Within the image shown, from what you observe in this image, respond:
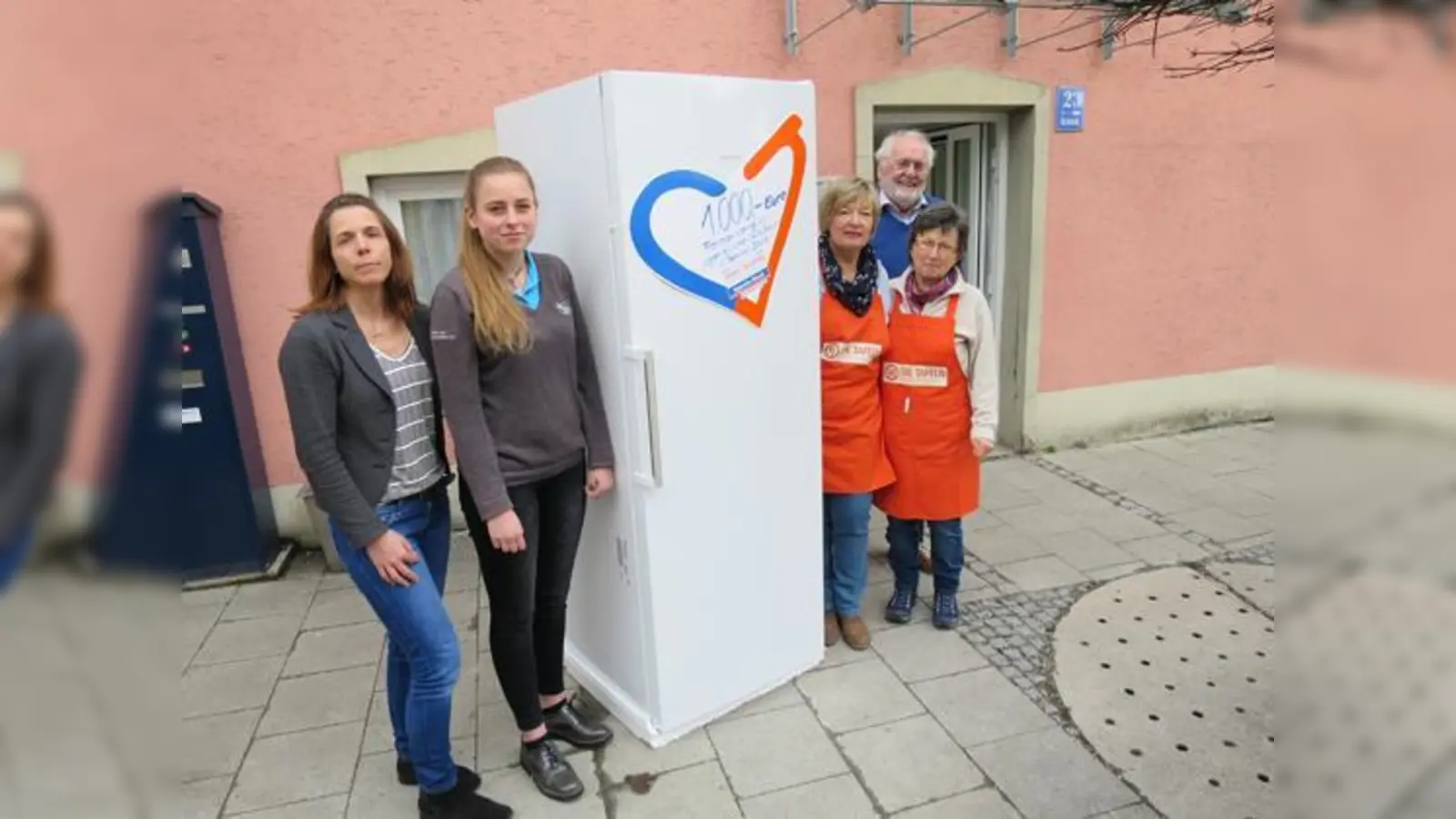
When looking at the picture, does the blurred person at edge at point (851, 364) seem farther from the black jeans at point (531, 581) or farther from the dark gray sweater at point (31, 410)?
the dark gray sweater at point (31, 410)

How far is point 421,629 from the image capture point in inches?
80.9

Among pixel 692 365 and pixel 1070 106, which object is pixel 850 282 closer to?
pixel 692 365

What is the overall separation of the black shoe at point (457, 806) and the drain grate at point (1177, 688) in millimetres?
1767

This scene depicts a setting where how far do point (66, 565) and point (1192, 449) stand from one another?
6.02m

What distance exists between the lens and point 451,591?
3.79 metres

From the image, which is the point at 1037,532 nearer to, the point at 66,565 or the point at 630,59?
the point at 630,59

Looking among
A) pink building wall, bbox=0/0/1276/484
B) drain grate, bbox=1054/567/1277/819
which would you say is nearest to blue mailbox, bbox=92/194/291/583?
pink building wall, bbox=0/0/1276/484

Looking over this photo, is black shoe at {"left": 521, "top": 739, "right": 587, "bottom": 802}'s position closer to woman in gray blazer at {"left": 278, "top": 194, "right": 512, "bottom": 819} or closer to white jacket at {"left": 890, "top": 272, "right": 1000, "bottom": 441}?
woman in gray blazer at {"left": 278, "top": 194, "right": 512, "bottom": 819}

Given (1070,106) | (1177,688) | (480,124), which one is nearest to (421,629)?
(1177,688)

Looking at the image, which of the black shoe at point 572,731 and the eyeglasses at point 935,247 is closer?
the black shoe at point 572,731

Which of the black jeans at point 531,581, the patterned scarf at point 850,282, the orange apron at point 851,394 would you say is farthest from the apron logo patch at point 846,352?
the black jeans at point 531,581

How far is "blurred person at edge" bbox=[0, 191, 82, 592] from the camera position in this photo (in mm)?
288

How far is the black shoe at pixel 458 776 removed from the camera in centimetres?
232

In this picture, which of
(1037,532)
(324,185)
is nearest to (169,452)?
(324,185)
